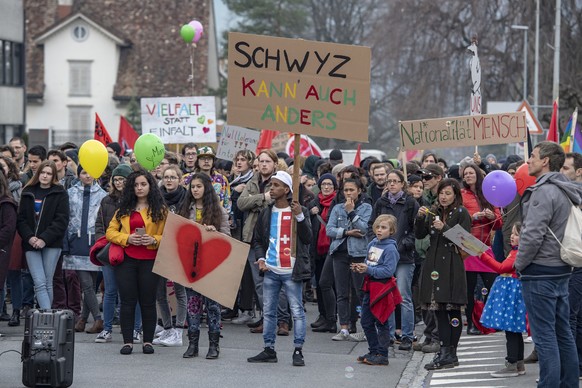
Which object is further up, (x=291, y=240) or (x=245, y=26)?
(x=245, y=26)

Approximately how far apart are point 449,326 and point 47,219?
4.36 metres

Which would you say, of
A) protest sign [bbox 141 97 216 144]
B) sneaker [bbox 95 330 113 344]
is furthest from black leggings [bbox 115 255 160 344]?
protest sign [bbox 141 97 216 144]

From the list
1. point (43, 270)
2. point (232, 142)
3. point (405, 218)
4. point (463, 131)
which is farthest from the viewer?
point (232, 142)

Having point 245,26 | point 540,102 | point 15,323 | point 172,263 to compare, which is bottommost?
point 15,323

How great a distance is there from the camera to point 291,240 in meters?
11.6

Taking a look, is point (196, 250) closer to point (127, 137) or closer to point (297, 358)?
point (297, 358)

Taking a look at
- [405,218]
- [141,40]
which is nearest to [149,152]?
[405,218]

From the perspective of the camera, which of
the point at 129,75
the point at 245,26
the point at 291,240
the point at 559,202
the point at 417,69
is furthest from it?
the point at 245,26

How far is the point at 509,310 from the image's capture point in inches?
440

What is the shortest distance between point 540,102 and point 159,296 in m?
30.2

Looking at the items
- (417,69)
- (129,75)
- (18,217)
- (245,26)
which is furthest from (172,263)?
(245,26)

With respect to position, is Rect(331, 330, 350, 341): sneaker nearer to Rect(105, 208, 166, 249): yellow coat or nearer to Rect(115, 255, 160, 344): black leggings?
Rect(115, 255, 160, 344): black leggings

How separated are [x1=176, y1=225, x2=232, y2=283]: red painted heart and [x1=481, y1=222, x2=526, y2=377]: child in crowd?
2.46 metres

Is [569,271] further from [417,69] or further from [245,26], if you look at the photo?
[245,26]
